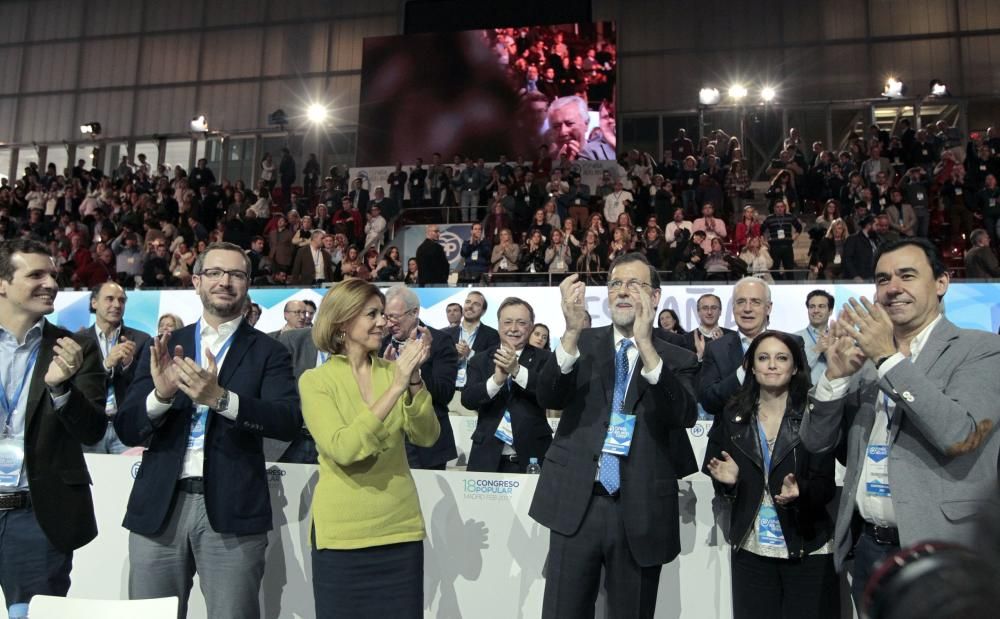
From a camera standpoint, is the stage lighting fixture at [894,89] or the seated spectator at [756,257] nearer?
the seated spectator at [756,257]

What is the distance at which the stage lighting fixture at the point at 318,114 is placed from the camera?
70.9ft

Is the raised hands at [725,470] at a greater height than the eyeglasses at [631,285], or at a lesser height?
lesser

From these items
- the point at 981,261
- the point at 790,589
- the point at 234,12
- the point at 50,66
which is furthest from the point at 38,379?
the point at 50,66

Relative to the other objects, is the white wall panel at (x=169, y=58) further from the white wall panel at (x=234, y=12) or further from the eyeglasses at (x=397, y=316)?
the eyeglasses at (x=397, y=316)

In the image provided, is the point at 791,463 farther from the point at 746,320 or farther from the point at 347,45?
the point at 347,45

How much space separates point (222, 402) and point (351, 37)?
67.5 ft

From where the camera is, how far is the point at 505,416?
453 centimetres

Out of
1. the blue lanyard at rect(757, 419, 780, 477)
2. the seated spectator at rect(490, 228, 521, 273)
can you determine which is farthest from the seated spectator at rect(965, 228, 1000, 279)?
the blue lanyard at rect(757, 419, 780, 477)


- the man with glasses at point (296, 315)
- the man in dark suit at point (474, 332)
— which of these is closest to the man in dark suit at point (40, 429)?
the man in dark suit at point (474, 332)

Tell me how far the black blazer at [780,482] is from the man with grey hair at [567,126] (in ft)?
48.9

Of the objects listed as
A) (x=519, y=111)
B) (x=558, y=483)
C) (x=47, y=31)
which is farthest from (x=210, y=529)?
(x=47, y=31)

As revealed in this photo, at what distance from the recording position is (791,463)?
9.91 ft

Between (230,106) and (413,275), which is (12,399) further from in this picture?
(230,106)

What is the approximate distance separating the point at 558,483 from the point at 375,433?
0.81 meters
